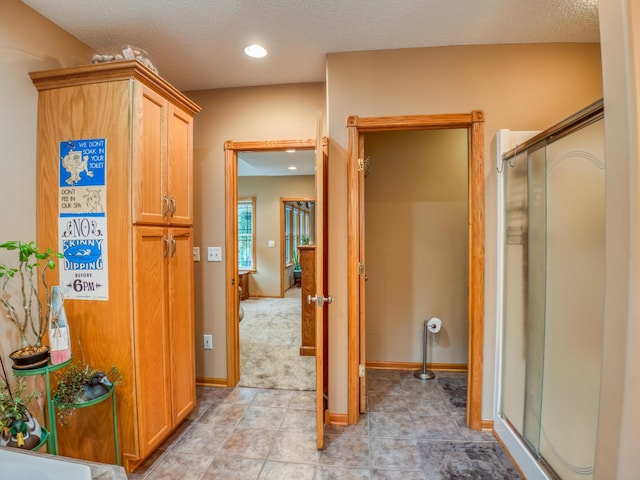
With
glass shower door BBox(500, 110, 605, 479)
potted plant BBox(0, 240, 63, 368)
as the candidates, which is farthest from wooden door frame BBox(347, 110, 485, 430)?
potted plant BBox(0, 240, 63, 368)

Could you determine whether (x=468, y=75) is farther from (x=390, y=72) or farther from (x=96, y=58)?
(x=96, y=58)

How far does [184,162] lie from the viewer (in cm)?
202

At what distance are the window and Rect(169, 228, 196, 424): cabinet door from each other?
14.4 feet

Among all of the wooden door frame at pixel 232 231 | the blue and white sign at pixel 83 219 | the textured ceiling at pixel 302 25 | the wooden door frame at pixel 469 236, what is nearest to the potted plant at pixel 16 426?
the blue and white sign at pixel 83 219

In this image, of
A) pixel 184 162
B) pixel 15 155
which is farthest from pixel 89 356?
pixel 184 162

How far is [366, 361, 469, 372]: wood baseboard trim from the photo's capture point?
2895 millimetres

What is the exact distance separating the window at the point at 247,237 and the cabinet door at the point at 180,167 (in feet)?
14.2

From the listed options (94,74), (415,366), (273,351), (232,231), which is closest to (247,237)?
(273,351)

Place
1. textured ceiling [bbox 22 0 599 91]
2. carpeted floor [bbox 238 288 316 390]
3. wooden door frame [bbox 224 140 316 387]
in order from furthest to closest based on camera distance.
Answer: carpeted floor [bbox 238 288 316 390]
wooden door frame [bbox 224 140 316 387]
textured ceiling [bbox 22 0 599 91]

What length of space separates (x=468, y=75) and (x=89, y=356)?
283cm

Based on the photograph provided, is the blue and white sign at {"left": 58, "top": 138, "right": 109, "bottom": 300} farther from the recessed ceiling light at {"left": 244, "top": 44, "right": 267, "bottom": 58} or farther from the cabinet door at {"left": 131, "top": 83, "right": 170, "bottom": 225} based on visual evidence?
the recessed ceiling light at {"left": 244, "top": 44, "right": 267, "bottom": 58}

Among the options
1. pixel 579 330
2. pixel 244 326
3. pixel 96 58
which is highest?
pixel 96 58

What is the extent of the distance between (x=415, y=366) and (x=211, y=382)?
1.90 m

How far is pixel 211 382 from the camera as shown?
2.63 meters
